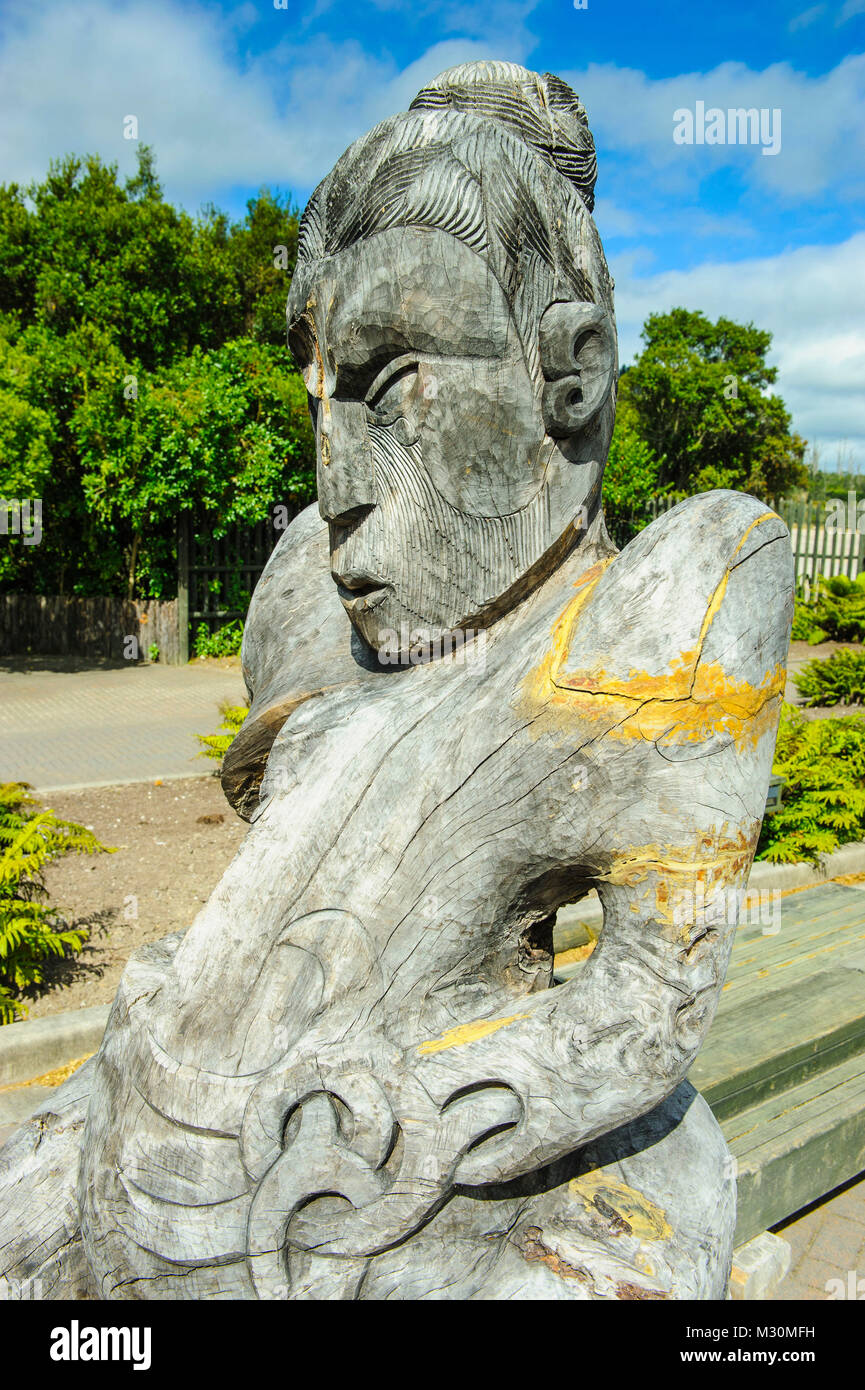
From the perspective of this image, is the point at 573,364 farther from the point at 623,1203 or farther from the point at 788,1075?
the point at 788,1075

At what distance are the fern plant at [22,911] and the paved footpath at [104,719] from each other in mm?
3069

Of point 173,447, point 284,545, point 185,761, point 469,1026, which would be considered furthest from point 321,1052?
point 173,447

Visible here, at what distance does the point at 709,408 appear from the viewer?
20391mm

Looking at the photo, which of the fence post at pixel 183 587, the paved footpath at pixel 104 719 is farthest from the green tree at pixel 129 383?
the paved footpath at pixel 104 719

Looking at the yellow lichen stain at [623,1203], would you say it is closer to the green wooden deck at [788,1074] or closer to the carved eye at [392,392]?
the green wooden deck at [788,1074]

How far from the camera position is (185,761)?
9070 millimetres

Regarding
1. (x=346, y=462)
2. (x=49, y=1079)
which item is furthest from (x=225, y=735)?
(x=346, y=462)

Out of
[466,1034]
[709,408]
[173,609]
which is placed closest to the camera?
[466,1034]

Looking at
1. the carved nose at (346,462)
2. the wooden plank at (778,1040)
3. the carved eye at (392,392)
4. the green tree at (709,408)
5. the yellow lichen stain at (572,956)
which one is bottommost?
the yellow lichen stain at (572,956)

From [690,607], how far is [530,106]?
1.00 meters

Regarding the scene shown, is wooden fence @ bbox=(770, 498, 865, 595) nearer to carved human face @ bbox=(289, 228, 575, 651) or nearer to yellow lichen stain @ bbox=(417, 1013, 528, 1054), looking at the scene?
carved human face @ bbox=(289, 228, 575, 651)

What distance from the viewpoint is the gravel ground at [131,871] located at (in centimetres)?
499
